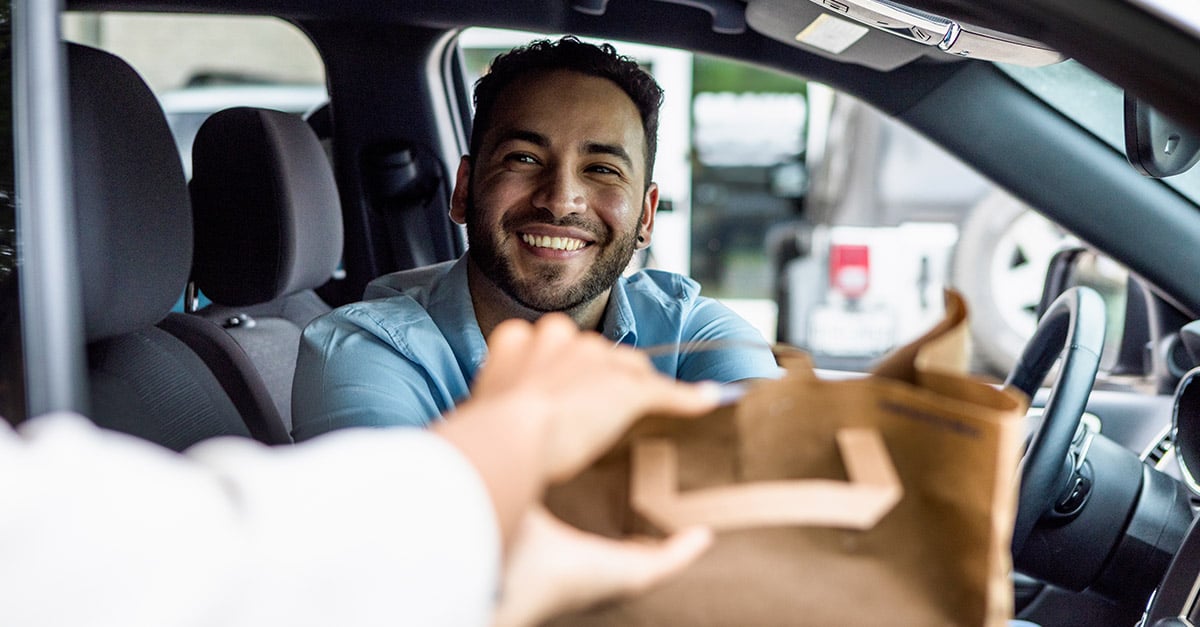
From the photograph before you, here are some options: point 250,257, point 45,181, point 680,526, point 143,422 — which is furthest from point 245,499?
point 250,257

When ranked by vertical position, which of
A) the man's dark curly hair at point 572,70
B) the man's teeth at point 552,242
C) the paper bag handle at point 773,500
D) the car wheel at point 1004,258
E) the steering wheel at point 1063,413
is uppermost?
the man's dark curly hair at point 572,70

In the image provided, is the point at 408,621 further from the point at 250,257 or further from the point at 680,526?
the point at 250,257

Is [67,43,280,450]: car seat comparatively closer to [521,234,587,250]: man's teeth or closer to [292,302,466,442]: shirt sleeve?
[292,302,466,442]: shirt sleeve

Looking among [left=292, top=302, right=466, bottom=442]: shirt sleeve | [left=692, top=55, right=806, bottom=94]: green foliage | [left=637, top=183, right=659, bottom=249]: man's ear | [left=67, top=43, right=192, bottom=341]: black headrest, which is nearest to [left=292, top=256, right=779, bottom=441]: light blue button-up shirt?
[left=292, top=302, right=466, bottom=442]: shirt sleeve

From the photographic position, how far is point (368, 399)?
5.16 feet

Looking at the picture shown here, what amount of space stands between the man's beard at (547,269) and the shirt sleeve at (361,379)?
0.18 m

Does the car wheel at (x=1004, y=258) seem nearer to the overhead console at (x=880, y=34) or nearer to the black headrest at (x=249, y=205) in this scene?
the overhead console at (x=880, y=34)

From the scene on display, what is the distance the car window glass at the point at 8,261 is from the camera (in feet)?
3.75

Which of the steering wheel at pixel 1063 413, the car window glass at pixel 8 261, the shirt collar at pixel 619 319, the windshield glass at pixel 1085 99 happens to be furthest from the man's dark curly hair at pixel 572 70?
the car window glass at pixel 8 261

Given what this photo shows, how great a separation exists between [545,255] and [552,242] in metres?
0.02

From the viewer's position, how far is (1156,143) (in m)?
1.54

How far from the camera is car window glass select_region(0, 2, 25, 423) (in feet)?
3.75

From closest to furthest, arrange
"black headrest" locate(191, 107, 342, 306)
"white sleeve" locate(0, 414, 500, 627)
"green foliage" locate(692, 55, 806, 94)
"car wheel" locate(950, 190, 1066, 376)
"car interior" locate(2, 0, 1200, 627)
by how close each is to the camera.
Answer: "white sleeve" locate(0, 414, 500, 627) < "car interior" locate(2, 0, 1200, 627) < "black headrest" locate(191, 107, 342, 306) < "car wheel" locate(950, 190, 1066, 376) < "green foliage" locate(692, 55, 806, 94)

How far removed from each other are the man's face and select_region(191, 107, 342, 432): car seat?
43 cm
